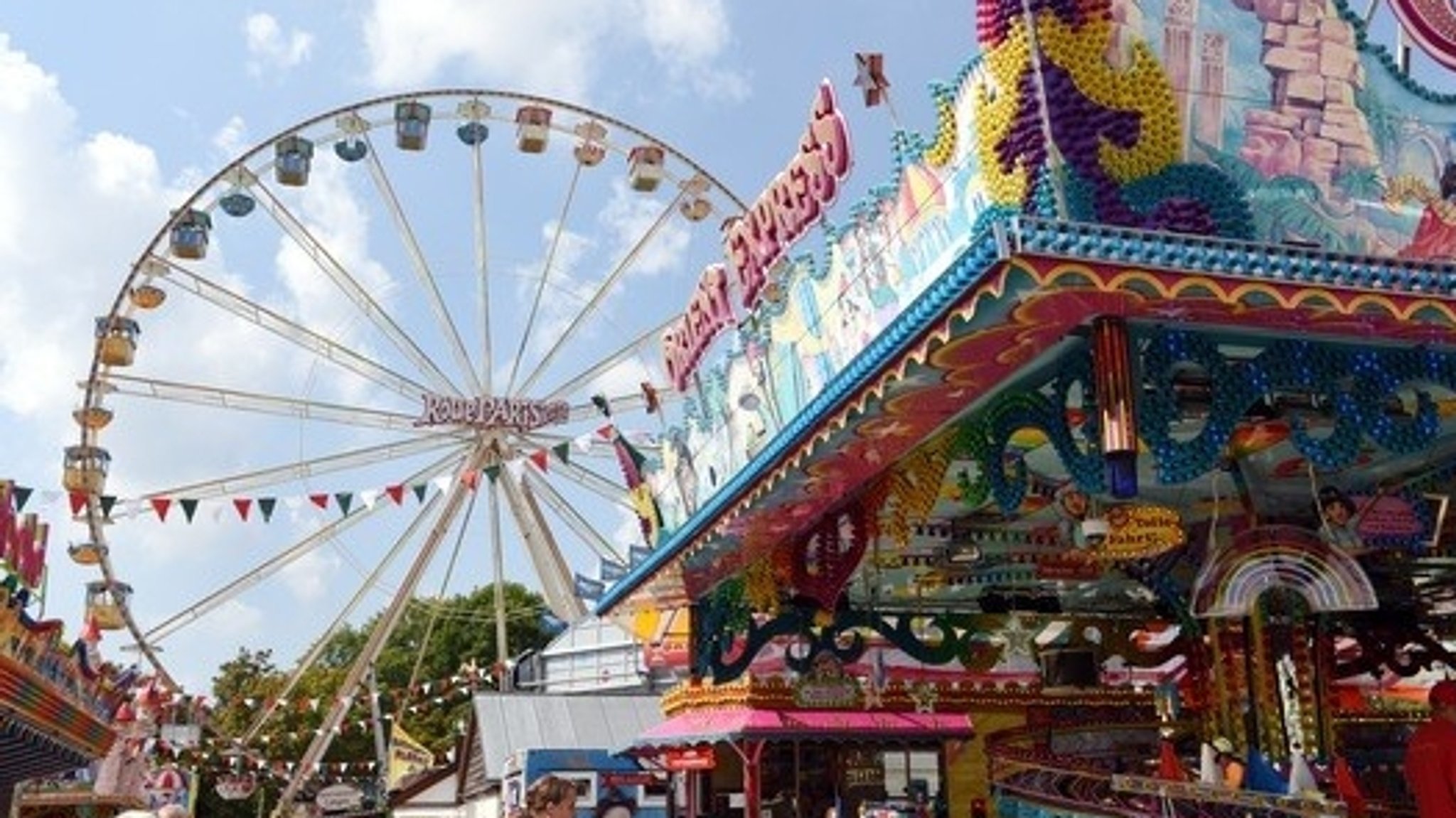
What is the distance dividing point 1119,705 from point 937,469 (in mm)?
9216

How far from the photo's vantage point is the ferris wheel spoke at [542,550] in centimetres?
2792

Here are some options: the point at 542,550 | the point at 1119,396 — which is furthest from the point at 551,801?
the point at 542,550

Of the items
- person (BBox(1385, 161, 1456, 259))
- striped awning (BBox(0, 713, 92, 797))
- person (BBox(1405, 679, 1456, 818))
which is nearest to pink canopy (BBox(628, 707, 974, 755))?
striped awning (BBox(0, 713, 92, 797))

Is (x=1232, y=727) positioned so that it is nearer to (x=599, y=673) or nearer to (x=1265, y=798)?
(x=1265, y=798)

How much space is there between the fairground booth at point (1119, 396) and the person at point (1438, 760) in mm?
632

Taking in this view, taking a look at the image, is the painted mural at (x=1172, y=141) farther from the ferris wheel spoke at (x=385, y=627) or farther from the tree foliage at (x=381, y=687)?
the tree foliage at (x=381, y=687)

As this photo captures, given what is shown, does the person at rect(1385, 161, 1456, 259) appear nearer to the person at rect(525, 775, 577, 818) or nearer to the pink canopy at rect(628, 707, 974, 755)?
the person at rect(525, 775, 577, 818)

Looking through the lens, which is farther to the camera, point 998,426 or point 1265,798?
point 998,426

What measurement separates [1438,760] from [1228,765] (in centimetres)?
117

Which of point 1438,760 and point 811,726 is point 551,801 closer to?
point 1438,760

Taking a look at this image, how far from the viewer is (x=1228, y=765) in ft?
29.5

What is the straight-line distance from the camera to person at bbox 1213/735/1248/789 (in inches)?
344

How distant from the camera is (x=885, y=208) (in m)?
8.08

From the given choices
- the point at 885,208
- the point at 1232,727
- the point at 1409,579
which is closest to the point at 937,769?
the point at 1409,579
